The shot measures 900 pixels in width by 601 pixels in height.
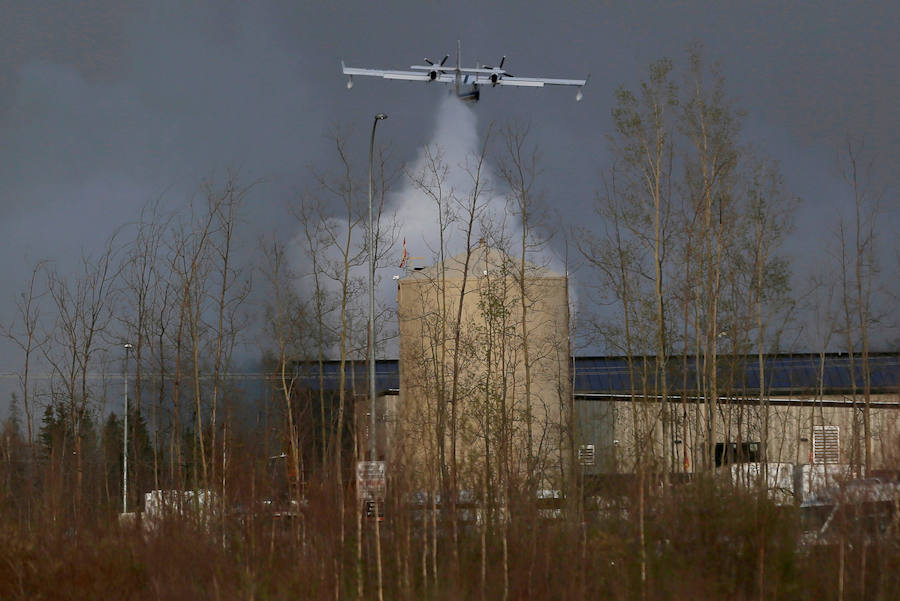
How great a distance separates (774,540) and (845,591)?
963mm

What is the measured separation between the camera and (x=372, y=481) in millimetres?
13742

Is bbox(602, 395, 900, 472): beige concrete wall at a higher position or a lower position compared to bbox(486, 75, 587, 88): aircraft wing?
lower

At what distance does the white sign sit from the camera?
13406 mm

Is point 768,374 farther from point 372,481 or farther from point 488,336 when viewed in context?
point 372,481

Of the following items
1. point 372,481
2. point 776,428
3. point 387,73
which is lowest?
point 776,428

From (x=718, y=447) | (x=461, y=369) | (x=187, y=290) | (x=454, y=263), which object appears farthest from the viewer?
(x=718, y=447)

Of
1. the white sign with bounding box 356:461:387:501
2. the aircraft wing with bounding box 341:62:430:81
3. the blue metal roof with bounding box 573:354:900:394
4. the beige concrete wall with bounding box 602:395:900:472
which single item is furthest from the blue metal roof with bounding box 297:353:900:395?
the white sign with bounding box 356:461:387:501

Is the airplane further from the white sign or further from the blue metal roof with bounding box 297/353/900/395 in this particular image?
the white sign

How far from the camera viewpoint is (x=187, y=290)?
853 inches

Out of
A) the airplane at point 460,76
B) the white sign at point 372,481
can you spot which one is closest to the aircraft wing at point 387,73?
the airplane at point 460,76

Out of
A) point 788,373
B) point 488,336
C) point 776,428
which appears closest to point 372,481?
point 488,336

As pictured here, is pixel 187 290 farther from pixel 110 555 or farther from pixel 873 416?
pixel 873 416

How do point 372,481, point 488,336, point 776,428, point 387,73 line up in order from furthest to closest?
point 387,73 → point 776,428 → point 488,336 → point 372,481

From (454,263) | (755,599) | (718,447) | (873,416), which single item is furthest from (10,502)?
(718,447)
